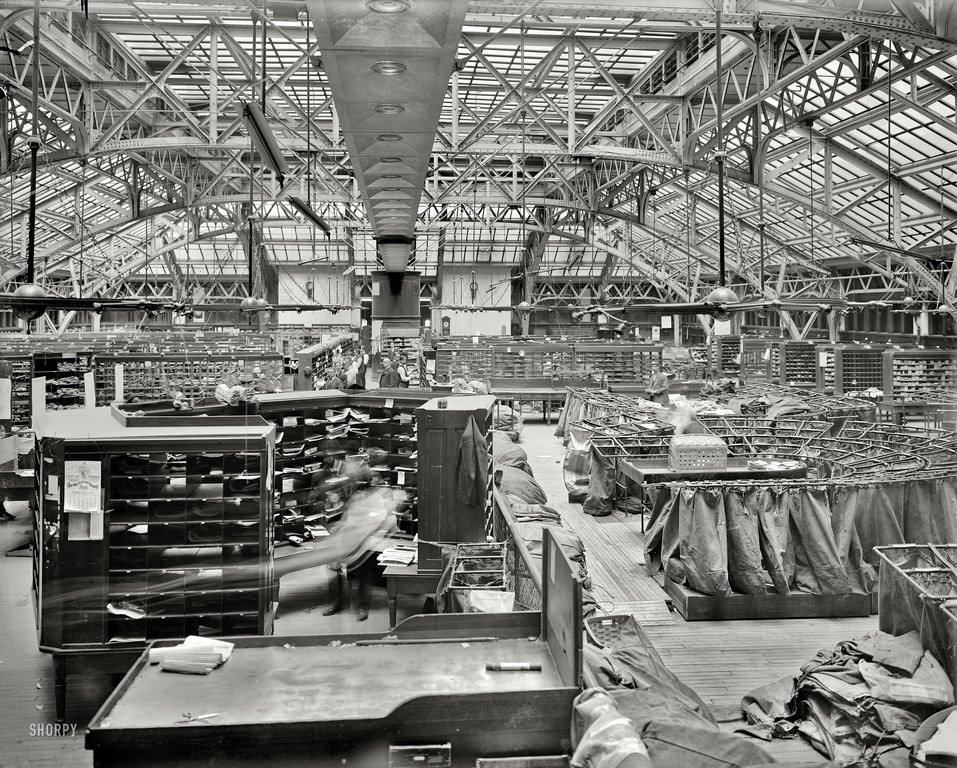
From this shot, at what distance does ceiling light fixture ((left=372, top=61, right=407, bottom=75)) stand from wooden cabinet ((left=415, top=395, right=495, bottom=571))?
191 inches

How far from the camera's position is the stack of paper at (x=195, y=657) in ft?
11.5

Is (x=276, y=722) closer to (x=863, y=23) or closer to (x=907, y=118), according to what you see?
(x=863, y=23)

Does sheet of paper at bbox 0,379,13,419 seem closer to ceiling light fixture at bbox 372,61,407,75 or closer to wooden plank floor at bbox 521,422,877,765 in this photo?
wooden plank floor at bbox 521,422,877,765

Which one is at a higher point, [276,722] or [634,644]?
[276,722]

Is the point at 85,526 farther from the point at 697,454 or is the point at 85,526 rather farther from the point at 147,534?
the point at 697,454

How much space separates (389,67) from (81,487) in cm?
447

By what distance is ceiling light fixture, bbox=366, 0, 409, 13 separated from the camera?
3.43 m

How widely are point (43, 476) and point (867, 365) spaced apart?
21149 mm

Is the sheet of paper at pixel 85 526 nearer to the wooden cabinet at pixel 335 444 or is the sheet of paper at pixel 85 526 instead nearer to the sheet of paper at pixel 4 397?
the wooden cabinet at pixel 335 444

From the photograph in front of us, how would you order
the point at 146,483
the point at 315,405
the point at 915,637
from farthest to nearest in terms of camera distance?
the point at 315,405 → the point at 146,483 → the point at 915,637

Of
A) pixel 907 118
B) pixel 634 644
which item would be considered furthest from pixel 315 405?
pixel 907 118

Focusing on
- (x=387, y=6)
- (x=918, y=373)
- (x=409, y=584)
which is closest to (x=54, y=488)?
(x=409, y=584)

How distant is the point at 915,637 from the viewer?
5.92 metres

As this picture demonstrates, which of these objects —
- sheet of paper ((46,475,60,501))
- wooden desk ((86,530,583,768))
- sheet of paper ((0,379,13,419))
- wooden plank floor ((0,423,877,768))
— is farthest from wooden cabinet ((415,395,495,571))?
sheet of paper ((0,379,13,419))
